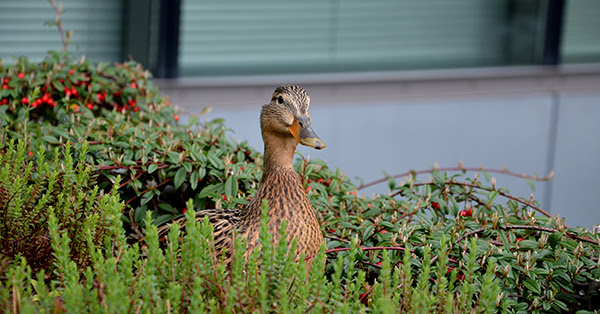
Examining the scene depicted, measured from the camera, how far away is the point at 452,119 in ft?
20.0

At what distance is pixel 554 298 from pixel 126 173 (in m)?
1.58

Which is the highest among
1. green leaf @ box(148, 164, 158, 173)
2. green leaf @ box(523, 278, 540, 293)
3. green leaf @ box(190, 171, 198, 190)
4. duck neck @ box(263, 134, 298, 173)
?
duck neck @ box(263, 134, 298, 173)

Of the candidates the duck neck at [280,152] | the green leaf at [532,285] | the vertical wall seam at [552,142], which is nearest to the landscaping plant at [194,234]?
the green leaf at [532,285]

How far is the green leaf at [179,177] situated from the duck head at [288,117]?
1.68ft

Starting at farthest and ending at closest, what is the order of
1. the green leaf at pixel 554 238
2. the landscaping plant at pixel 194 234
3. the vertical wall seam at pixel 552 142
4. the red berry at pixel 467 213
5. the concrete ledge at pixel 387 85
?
the vertical wall seam at pixel 552 142 < the concrete ledge at pixel 387 85 < the red berry at pixel 467 213 < the green leaf at pixel 554 238 < the landscaping plant at pixel 194 234

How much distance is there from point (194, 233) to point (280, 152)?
0.71 meters

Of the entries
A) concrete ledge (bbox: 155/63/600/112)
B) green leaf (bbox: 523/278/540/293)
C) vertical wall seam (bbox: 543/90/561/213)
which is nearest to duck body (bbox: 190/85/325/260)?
green leaf (bbox: 523/278/540/293)

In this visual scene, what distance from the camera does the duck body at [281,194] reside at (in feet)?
6.77

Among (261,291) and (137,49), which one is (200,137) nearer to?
(261,291)

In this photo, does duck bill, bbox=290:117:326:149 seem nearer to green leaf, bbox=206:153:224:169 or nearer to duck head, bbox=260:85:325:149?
duck head, bbox=260:85:325:149

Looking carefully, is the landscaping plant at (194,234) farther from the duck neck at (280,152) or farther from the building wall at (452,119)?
the building wall at (452,119)

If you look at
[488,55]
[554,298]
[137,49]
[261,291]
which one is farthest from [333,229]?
[488,55]

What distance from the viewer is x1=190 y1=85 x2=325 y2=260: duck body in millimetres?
2062

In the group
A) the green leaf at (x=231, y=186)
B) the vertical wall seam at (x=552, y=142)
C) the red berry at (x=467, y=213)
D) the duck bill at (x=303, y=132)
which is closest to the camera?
the duck bill at (x=303, y=132)
